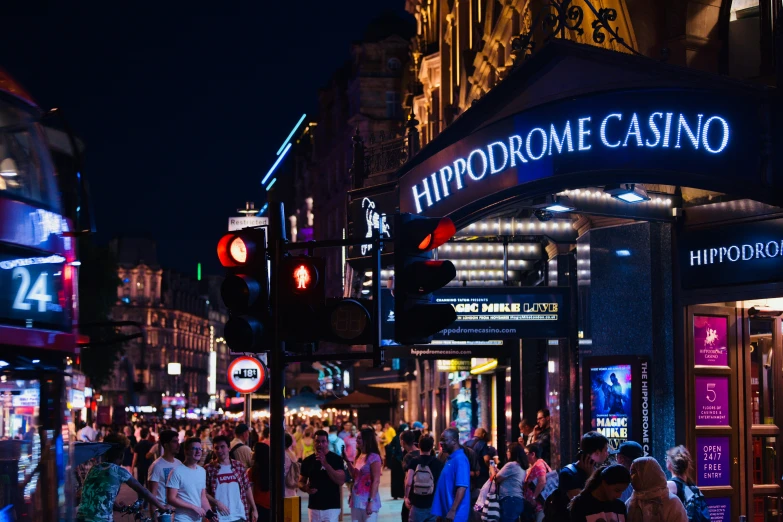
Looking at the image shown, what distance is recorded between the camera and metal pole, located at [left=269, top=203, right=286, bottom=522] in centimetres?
833

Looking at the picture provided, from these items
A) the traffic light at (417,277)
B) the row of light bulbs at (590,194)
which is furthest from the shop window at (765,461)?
the traffic light at (417,277)

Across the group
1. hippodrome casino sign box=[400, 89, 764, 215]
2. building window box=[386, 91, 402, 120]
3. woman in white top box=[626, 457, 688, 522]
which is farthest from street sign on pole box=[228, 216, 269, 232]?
building window box=[386, 91, 402, 120]

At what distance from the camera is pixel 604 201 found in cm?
1379

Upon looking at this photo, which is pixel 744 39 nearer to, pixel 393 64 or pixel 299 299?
pixel 299 299

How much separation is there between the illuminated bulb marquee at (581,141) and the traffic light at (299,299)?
14.5ft

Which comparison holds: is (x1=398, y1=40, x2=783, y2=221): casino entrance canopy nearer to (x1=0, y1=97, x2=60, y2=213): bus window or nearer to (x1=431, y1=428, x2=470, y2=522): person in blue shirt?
(x1=431, y1=428, x2=470, y2=522): person in blue shirt

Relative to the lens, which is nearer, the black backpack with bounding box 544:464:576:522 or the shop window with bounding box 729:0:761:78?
the black backpack with bounding box 544:464:576:522

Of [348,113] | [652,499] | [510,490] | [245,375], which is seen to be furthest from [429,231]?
[348,113]

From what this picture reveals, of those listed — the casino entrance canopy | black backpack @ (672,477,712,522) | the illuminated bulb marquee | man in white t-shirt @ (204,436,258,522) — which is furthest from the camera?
man in white t-shirt @ (204,436,258,522)

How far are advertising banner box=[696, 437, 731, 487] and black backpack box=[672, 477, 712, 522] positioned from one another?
11.8 ft

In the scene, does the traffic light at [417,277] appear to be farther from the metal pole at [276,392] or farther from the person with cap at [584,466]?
the person with cap at [584,466]

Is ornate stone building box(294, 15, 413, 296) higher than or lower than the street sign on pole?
higher

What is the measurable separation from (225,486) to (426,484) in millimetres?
A: 2464

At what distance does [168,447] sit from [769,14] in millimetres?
7863
